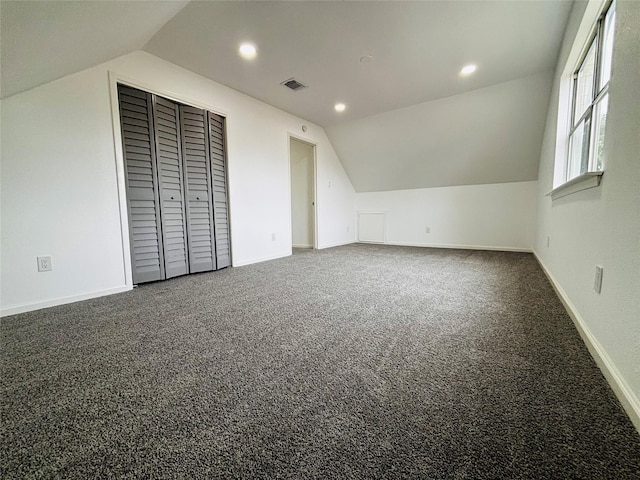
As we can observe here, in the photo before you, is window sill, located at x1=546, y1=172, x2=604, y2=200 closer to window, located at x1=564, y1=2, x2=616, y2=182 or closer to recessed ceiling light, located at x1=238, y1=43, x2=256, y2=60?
window, located at x1=564, y1=2, x2=616, y2=182

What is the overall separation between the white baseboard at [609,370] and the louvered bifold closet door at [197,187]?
319 centimetres

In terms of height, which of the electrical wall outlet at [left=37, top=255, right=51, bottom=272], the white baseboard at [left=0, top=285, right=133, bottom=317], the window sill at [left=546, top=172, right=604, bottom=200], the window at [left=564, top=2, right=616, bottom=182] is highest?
the window at [left=564, top=2, right=616, bottom=182]

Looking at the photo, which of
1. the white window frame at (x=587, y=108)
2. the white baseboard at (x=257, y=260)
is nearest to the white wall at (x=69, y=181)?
the white baseboard at (x=257, y=260)

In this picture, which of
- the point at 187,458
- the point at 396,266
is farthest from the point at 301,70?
the point at 187,458

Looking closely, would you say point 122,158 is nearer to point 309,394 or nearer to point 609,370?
point 309,394

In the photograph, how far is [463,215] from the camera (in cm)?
464

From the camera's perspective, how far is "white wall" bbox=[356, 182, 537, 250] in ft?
13.7

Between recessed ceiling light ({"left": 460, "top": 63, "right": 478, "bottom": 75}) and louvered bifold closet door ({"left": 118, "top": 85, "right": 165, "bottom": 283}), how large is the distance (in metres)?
3.29

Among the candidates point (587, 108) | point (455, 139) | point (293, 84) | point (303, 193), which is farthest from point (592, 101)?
point (303, 193)

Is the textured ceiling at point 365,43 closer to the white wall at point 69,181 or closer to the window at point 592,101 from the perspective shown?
the white wall at point 69,181

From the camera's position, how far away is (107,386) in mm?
1038

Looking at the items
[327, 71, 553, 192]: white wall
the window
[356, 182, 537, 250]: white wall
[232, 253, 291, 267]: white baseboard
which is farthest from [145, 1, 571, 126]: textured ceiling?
[232, 253, 291, 267]: white baseboard

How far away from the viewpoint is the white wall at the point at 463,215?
418cm

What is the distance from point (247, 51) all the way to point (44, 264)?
248cm
